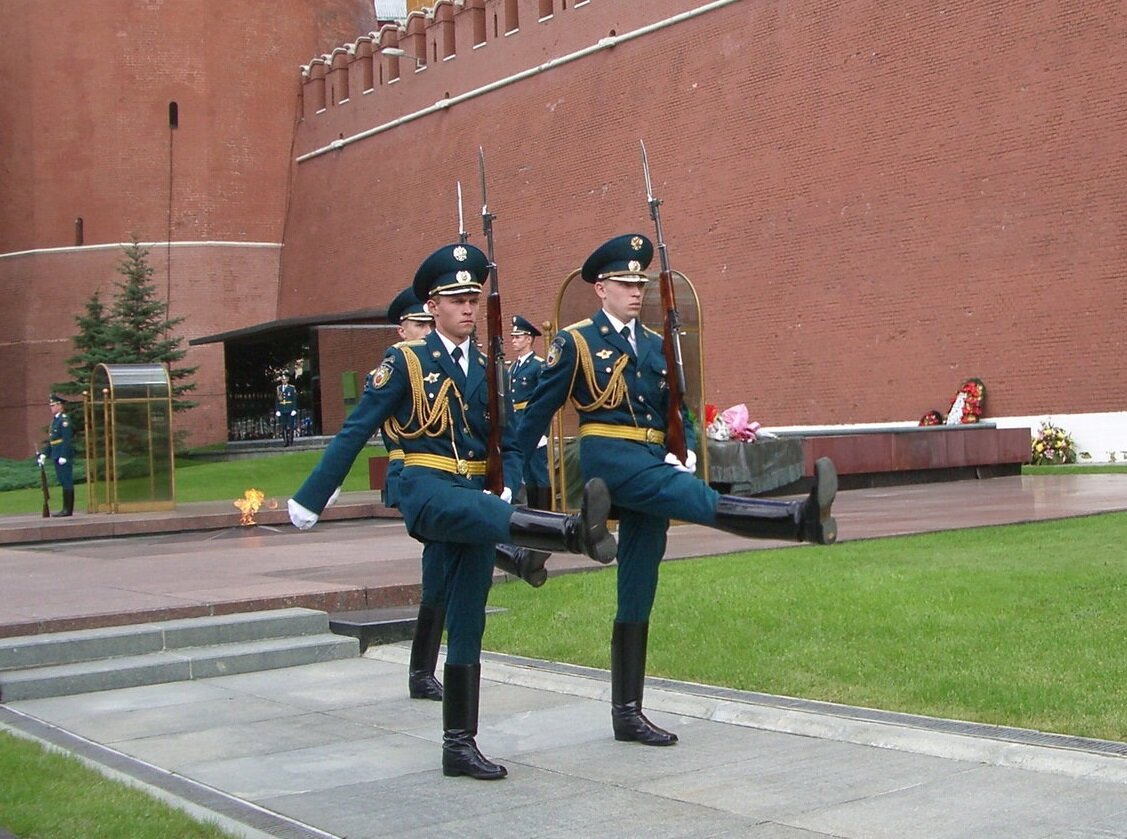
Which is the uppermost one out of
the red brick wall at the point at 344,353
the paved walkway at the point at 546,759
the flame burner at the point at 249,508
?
the red brick wall at the point at 344,353

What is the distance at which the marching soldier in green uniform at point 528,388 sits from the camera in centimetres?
600

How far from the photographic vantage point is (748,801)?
14.0 ft

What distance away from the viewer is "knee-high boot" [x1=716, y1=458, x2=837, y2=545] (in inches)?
177

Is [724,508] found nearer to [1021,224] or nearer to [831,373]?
[1021,224]

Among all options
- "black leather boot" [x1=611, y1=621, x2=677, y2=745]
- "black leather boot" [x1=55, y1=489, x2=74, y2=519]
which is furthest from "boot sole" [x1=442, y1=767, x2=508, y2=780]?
"black leather boot" [x1=55, y1=489, x2=74, y2=519]

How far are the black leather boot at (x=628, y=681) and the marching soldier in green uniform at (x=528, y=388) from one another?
68cm

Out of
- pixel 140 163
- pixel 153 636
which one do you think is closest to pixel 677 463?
pixel 153 636

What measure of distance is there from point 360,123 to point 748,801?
3305 centimetres

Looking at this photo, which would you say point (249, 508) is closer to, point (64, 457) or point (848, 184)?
Answer: point (64, 457)

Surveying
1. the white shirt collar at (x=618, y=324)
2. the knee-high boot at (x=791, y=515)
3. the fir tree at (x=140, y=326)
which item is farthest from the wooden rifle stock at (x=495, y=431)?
the fir tree at (x=140, y=326)

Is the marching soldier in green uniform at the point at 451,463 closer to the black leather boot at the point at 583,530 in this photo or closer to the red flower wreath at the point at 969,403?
the black leather boot at the point at 583,530

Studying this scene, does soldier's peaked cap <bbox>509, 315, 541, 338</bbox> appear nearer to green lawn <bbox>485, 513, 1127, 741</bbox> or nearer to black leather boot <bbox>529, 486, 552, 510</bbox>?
green lawn <bbox>485, 513, 1127, 741</bbox>

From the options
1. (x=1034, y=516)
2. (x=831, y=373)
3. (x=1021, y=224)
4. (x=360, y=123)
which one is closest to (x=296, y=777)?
(x=1034, y=516)

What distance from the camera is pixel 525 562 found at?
520cm
